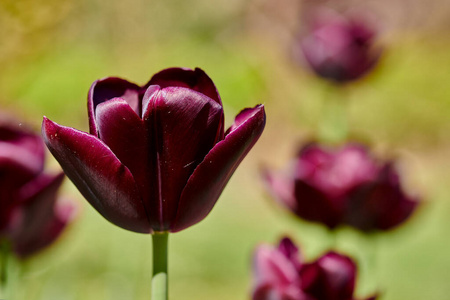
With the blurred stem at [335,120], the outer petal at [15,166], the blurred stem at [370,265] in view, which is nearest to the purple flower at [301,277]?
the outer petal at [15,166]

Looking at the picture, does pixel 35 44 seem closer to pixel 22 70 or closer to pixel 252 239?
pixel 252 239

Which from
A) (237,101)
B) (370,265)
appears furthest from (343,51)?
(237,101)

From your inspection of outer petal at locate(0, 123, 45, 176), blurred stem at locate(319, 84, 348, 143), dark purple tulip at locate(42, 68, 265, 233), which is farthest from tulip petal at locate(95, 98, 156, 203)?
blurred stem at locate(319, 84, 348, 143)

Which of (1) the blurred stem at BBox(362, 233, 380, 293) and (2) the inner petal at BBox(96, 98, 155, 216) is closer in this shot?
(2) the inner petal at BBox(96, 98, 155, 216)

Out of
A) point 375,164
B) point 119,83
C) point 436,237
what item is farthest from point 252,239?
point 119,83

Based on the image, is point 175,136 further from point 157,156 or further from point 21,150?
point 21,150

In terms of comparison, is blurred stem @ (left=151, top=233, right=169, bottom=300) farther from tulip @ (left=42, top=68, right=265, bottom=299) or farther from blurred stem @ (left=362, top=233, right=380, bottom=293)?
blurred stem @ (left=362, top=233, right=380, bottom=293)

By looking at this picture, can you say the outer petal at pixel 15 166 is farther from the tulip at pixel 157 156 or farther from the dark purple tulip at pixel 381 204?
the dark purple tulip at pixel 381 204
